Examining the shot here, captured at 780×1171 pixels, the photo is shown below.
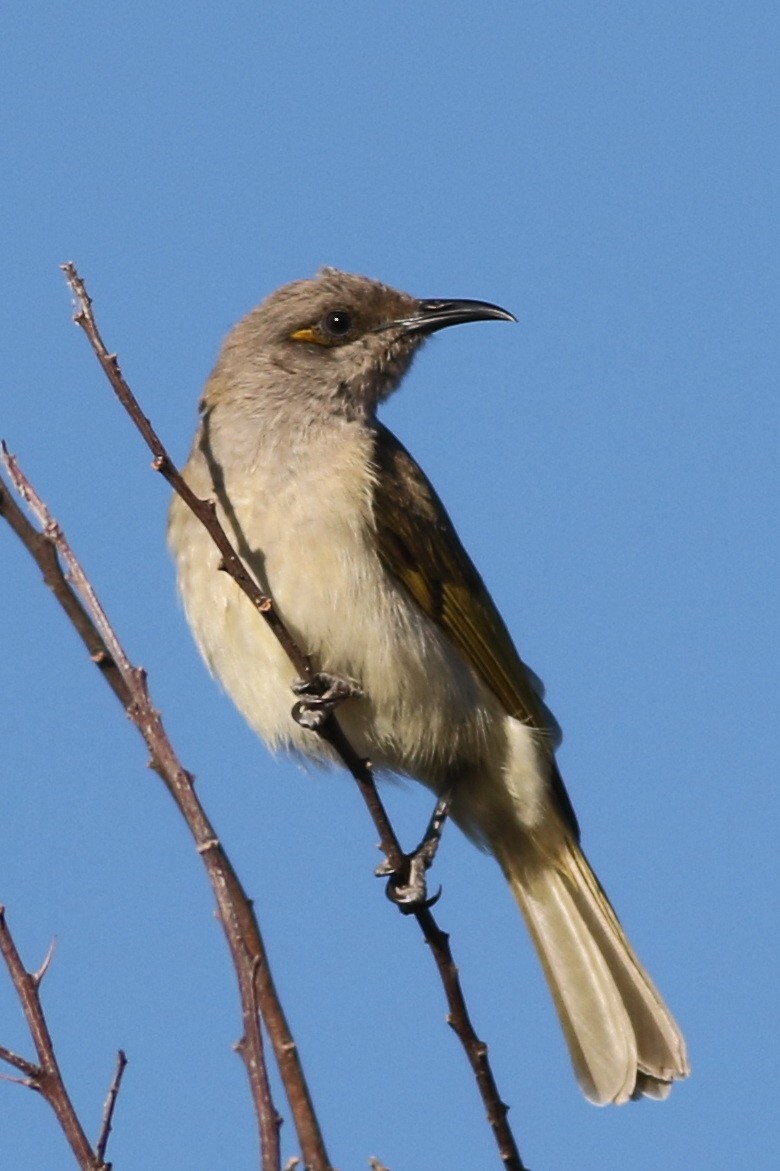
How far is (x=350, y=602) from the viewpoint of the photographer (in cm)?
591

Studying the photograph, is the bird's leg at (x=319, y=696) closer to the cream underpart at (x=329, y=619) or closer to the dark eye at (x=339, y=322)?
the cream underpart at (x=329, y=619)

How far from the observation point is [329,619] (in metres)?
5.86

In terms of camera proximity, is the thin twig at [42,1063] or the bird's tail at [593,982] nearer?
the thin twig at [42,1063]

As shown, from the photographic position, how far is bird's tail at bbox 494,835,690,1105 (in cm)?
631

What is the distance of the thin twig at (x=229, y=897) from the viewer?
10.3 ft

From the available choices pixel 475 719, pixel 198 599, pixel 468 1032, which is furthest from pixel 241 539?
pixel 468 1032

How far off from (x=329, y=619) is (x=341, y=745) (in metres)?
1.18

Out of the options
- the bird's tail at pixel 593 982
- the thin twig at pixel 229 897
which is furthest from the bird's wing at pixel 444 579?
the thin twig at pixel 229 897

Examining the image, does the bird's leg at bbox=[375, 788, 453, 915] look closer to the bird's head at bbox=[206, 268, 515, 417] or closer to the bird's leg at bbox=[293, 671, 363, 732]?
the bird's leg at bbox=[293, 671, 363, 732]

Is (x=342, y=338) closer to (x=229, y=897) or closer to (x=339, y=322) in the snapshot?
(x=339, y=322)

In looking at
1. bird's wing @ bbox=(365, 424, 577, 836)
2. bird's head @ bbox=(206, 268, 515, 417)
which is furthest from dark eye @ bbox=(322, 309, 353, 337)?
bird's wing @ bbox=(365, 424, 577, 836)

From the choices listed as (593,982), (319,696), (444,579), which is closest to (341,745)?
(319,696)

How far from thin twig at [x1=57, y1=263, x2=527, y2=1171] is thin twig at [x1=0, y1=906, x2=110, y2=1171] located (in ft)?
3.69

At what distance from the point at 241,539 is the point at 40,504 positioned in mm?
2172
